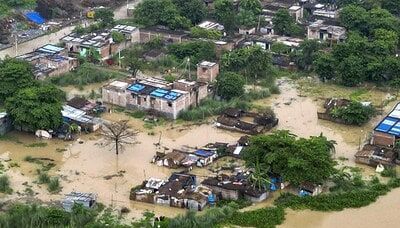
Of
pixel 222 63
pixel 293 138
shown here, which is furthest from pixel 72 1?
pixel 293 138

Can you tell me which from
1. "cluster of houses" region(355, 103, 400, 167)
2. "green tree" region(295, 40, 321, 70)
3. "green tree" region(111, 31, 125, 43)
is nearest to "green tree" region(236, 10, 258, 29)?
"green tree" region(295, 40, 321, 70)

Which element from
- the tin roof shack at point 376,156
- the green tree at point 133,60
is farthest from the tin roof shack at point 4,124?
the tin roof shack at point 376,156

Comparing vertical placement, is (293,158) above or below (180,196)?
above

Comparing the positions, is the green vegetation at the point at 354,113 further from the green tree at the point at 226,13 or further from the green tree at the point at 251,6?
the green tree at the point at 251,6

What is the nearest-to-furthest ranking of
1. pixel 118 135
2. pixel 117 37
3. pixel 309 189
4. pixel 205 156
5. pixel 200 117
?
pixel 309 189, pixel 205 156, pixel 118 135, pixel 200 117, pixel 117 37

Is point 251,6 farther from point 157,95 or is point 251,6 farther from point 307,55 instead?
Answer: point 157,95

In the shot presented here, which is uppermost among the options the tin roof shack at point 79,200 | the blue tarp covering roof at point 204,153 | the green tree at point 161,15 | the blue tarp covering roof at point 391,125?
the green tree at point 161,15

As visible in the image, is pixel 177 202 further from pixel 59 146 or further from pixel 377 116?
pixel 377 116

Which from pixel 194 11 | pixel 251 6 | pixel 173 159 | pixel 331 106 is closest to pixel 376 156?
pixel 331 106
